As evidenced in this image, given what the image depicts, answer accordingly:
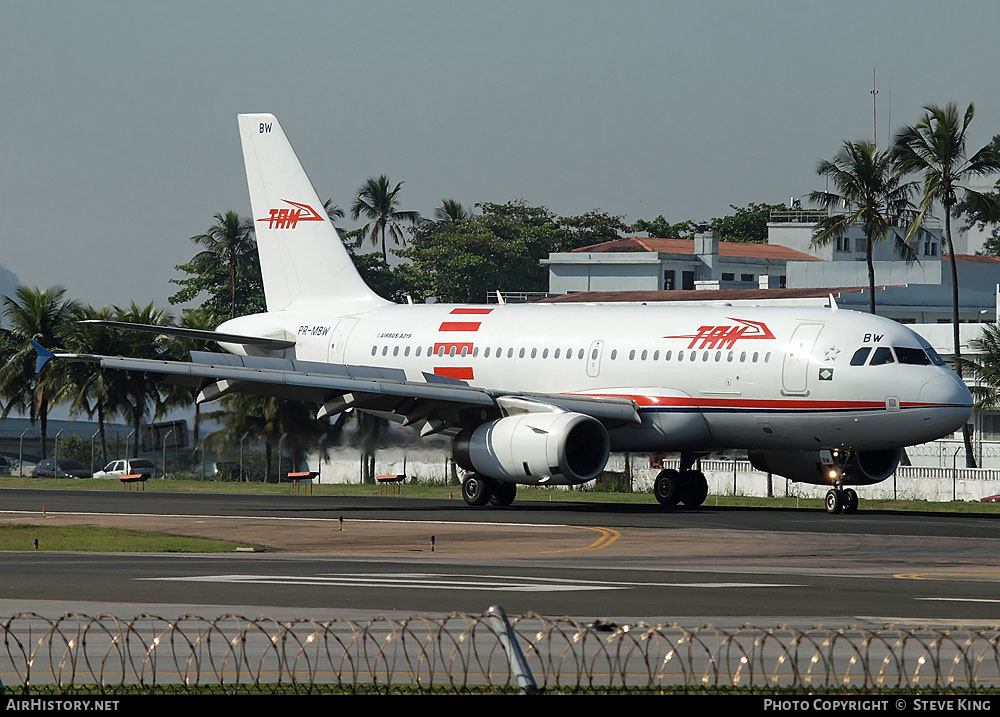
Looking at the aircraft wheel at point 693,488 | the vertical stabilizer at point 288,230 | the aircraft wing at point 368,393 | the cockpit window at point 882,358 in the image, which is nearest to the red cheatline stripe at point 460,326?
the aircraft wing at point 368,393

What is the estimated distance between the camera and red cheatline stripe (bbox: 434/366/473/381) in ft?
156

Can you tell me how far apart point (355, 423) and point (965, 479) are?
20.9 meters

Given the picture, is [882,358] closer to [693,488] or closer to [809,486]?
[693,488]

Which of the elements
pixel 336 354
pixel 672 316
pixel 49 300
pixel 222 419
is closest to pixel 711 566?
pixel 672 316

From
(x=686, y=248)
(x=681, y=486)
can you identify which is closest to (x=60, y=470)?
(x=681, y=486)

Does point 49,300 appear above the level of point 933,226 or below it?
below

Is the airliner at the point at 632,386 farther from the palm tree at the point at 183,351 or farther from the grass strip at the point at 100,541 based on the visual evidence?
the palm tree at the point at 183,351

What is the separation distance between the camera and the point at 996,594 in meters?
22.2

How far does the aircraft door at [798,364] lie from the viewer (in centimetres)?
4056

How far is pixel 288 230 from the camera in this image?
54531 millimetres

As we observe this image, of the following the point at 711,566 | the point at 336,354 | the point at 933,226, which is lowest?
the point at 711,566

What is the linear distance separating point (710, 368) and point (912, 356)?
5.09 meters

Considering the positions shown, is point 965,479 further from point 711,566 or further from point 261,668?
point 261,668

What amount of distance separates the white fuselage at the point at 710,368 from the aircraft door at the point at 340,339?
1738 millimetres
